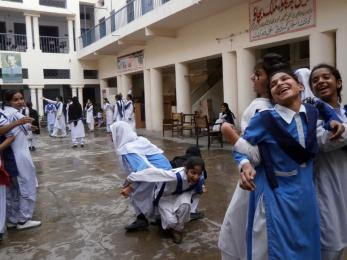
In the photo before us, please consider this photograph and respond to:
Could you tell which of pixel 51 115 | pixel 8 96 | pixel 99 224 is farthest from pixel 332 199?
pixel 51 115

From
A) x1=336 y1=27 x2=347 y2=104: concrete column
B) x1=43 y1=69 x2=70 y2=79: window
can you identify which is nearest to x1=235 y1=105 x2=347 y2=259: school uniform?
x1=336 y1=27 x2=347 y2=104: concrete column

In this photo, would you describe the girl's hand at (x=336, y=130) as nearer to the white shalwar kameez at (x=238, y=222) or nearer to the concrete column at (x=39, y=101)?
the white shalwar kameez at (x=238, y=222)

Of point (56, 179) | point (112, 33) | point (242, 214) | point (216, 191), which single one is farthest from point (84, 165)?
point (112, 33)

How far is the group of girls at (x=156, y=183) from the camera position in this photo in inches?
139

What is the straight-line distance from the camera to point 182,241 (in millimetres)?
3639

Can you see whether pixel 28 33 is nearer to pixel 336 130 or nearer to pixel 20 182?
pixel 20 182

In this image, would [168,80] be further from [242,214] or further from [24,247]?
[242,214]

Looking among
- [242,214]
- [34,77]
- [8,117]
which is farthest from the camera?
[34,77]

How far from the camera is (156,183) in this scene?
3.75m

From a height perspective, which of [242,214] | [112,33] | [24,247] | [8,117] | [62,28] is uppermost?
[62,28]

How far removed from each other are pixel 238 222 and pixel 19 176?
278cm

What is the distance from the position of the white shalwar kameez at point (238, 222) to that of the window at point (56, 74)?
70.7 ft

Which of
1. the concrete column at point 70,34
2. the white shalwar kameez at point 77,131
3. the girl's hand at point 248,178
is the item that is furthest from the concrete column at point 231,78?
the concrete column at point 70,34

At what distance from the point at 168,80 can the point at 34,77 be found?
814 centimetres
